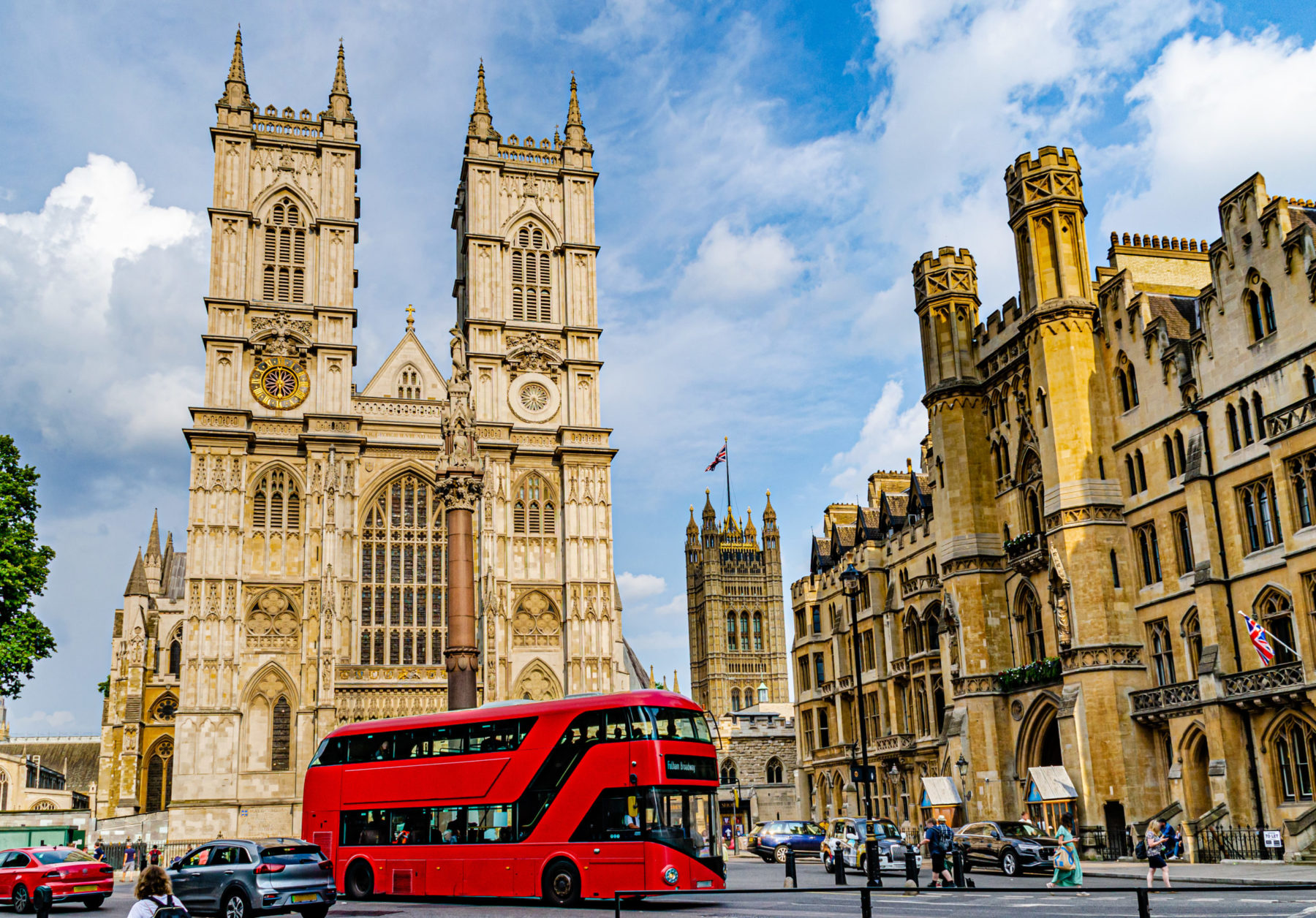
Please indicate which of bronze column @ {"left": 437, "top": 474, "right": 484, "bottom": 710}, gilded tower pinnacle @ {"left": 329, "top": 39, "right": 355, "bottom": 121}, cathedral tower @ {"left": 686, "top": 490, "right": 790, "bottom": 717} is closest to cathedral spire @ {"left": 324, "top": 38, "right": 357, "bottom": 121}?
gilded tower pinnacle @ {"left": 329, "top": 39, "right": 355, "bottom": 121}

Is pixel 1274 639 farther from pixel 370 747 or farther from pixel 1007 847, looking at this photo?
pixel 370 747

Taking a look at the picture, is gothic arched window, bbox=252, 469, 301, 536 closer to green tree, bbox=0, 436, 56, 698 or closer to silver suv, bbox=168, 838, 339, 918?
green tree, bbox=0, 436, 56, 698

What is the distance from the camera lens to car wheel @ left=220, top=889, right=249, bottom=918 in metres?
17.7

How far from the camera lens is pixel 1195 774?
1150 inches

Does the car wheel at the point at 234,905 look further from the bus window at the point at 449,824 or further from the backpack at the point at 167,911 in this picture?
the backpack at the point at 167,911

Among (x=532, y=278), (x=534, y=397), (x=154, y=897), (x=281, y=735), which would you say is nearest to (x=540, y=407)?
(x=534, y=397)

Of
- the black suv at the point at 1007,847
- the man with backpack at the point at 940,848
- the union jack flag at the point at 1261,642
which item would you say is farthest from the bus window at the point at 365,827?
the union jack flag at the point at 1261,642

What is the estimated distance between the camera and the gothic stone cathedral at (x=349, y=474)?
49.1 metres

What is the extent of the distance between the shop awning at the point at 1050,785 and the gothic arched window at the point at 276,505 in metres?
32.9

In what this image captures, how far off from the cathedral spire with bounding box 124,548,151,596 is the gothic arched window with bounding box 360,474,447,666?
2964cm

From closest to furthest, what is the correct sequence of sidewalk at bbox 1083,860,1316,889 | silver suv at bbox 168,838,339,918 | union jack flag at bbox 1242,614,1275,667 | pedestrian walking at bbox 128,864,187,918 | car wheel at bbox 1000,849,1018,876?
pedestrian walking at bbox 128,864,187,918 → silver suv at bbox 168,838,339,918 → sidewalk at bbox 1083,860,1316,889 → car wheel at bbox 1000,849,1018,876 → union jack flag at bbox 1242,614,1275,667

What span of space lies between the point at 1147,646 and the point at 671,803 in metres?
17.8

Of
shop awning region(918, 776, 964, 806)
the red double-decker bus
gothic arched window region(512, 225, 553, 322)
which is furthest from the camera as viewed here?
gothic arched window region(512, 225, 553, 322)

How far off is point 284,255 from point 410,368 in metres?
7.75
